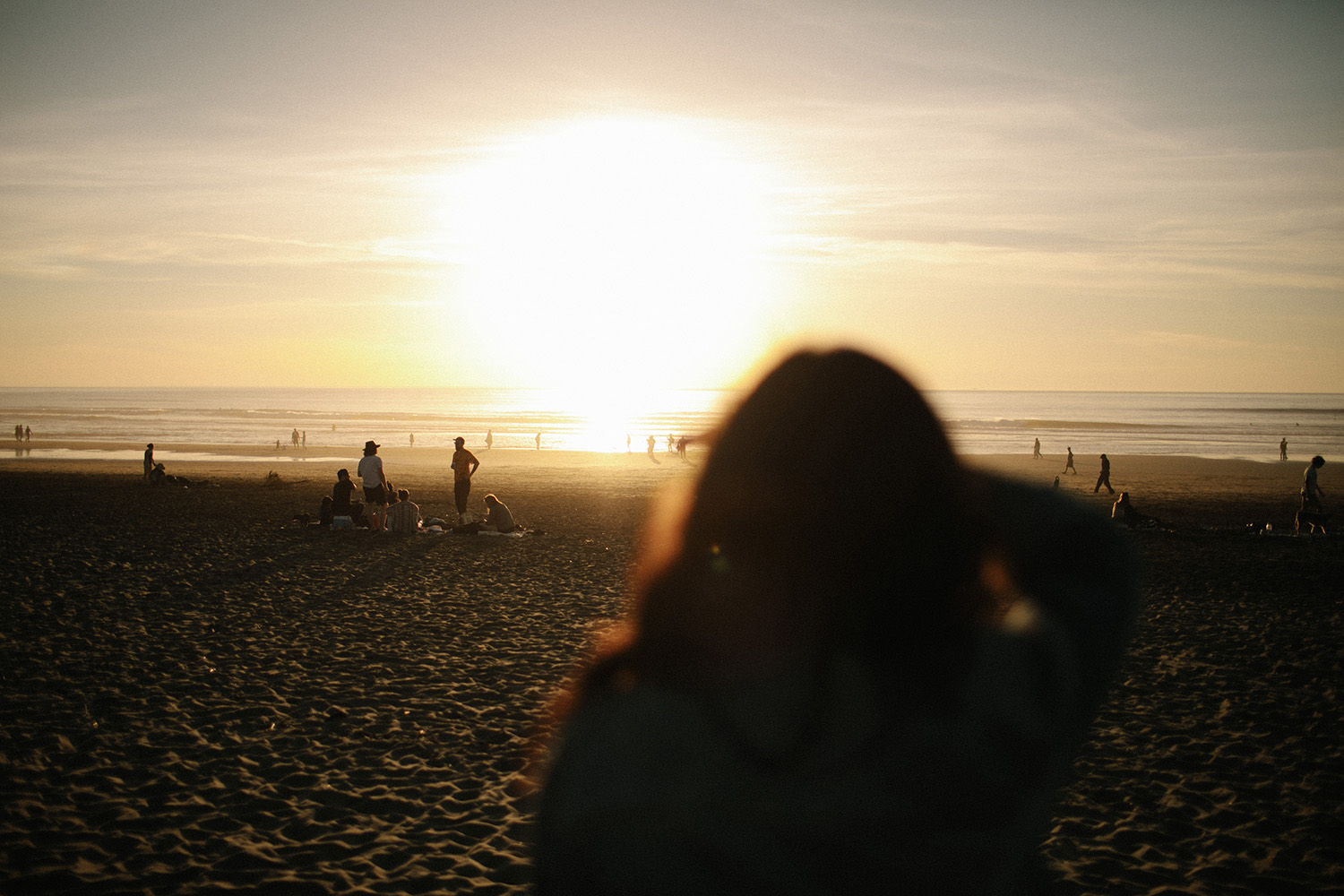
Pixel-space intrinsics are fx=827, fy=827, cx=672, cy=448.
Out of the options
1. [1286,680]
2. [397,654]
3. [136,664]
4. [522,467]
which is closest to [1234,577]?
[1286,680]

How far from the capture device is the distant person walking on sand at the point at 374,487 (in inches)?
693

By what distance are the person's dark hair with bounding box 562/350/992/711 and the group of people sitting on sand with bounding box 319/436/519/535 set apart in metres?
16.6

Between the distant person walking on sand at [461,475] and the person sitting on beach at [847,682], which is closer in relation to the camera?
the person sitting on beach at [847,682]

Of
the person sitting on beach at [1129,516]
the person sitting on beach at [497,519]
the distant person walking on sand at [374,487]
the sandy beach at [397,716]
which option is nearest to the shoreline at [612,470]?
the person sitting on beach at [1129,516]

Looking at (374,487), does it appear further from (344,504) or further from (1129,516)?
(1129,516)

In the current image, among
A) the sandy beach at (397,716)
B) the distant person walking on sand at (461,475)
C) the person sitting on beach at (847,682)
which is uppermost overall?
the person sitting on beach at (847,682)

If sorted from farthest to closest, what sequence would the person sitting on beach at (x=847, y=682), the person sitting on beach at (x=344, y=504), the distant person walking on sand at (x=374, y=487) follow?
the person sitting on beach at (x=344, y=504), the distant person walking on sand at (x=374, y=487), the person sitting on beach at (x=847, y=682)

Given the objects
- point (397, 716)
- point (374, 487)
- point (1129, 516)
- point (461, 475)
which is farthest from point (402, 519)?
point (1129, 516)

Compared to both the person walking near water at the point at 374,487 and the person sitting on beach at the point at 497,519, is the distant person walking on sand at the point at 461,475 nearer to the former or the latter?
the person sitting on beach at the point at 497,519

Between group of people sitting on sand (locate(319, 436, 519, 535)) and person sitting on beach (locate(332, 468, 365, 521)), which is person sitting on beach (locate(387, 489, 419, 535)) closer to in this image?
group of people sitting on sand (locate(319, 436, 519, 535))

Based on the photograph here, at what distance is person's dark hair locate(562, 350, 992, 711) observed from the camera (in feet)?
3.51

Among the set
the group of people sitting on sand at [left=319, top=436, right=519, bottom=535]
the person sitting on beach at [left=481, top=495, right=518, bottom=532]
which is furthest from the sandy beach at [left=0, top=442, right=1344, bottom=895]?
the group of people sitting on sand at [left=319, top=436, right=519, bottom=535]

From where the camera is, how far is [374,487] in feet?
58.1

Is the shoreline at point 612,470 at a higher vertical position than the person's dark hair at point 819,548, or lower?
lower
